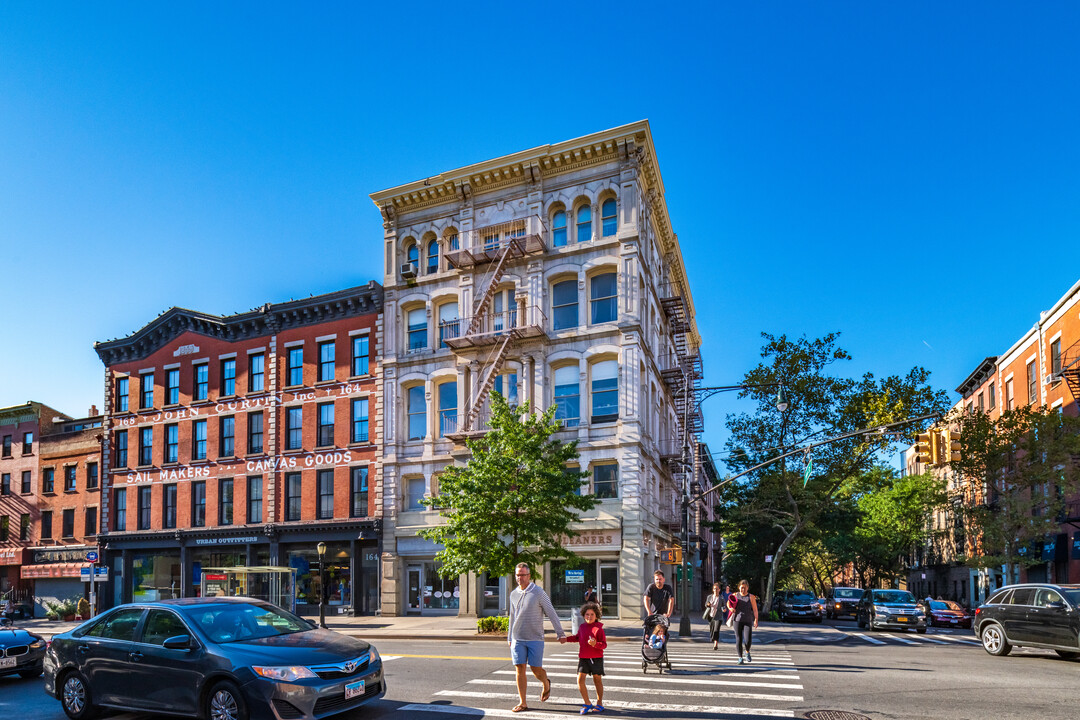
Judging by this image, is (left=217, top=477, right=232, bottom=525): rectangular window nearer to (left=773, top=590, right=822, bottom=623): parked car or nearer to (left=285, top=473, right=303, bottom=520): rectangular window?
(left=285, top=473, right=303, bottom=520): rectangular window

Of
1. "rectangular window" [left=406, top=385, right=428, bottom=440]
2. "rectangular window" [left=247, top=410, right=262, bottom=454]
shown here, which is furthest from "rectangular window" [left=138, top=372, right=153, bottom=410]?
"rectangular window" [left=406, top=385, right=428, bottom=440]

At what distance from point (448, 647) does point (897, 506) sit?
49678 mm

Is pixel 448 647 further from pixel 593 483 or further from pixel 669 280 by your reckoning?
pixel 669 280

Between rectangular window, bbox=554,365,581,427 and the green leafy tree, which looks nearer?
the green leafy tree

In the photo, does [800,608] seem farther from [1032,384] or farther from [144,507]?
[144,507]

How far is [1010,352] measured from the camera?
1795 inches

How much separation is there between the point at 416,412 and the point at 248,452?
9.18 meters

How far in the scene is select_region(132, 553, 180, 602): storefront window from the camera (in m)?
40.0

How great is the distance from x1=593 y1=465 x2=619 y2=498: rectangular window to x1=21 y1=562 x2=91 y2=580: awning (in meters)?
28.7

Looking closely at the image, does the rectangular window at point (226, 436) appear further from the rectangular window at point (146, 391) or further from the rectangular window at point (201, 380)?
the rectangular window at point (146, 391)

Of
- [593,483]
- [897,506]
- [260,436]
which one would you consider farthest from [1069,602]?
[897,506]

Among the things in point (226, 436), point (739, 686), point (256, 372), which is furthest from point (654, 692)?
point (226, 436)

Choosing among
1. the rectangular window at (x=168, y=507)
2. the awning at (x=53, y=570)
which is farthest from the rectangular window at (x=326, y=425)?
the awning at (x=53, y=570)

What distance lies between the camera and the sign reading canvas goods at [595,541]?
3064 centimetres
